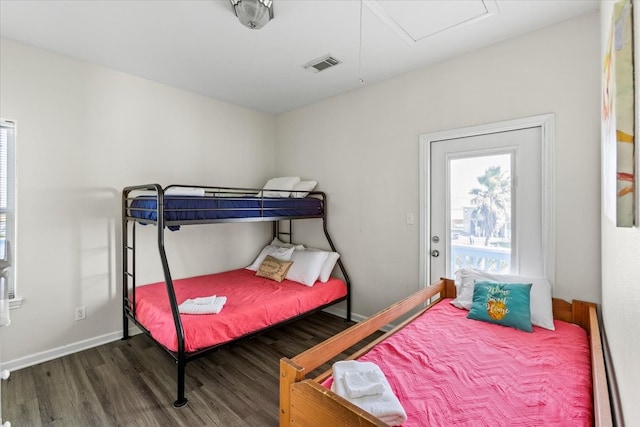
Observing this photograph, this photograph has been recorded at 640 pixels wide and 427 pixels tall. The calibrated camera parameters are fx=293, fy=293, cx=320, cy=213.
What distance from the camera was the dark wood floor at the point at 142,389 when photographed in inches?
71.2

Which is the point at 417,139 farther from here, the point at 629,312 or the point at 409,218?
the point at 629,312

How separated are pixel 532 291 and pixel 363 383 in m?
1.55

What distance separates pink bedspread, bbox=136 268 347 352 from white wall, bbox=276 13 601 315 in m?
0.69

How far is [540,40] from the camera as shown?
2.16 m

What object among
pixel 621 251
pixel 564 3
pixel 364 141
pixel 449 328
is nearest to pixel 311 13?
pixel 364 141

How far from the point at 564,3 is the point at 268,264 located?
3264 millimetres

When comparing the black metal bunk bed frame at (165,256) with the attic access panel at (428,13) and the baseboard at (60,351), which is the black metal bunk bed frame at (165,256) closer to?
the baseboard at (60,351)

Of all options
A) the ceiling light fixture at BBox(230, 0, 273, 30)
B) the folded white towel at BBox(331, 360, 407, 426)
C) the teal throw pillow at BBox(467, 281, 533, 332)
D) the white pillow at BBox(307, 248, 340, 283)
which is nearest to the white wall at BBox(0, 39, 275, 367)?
the white pillow at BBox(307, 248, 340, 283)

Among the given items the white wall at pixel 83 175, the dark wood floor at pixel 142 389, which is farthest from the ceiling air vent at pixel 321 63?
→ the dark wood floor at pixel 142 389

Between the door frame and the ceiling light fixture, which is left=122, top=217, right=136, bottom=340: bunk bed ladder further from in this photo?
the door frame

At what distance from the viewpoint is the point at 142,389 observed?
6.79ft

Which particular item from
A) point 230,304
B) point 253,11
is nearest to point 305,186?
point 230,304

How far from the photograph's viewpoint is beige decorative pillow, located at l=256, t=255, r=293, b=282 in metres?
3.20

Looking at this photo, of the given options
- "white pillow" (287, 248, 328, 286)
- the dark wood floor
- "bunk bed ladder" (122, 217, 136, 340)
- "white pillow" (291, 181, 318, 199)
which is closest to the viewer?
the dark wood floor
